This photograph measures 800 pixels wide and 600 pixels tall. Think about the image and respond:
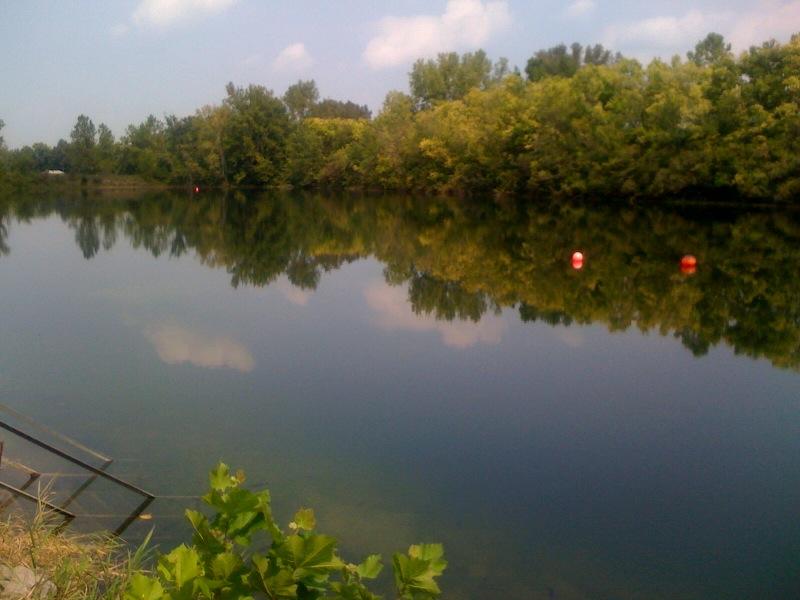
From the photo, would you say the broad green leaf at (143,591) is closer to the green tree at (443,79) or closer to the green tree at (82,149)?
the green tree at (443,79)

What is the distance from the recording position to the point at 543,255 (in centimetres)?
1772

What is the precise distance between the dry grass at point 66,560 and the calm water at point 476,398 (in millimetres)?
839

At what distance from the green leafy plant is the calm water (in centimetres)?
207

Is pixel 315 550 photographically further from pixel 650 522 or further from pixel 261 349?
pixel 261 349

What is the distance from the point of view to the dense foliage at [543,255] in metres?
11.6

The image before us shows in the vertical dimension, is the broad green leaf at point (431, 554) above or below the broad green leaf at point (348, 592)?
above

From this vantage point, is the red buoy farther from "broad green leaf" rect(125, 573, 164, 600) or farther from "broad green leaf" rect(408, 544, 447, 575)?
"broad green leaf" rect(125, 573, 164, 600)

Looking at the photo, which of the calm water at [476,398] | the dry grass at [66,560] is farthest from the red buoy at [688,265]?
the dry grass at [66,560]

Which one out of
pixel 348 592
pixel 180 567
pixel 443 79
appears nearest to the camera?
pixel 180 567

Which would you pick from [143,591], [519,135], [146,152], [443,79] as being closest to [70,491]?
[143,591]

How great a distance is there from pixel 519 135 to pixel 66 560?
3816 cm

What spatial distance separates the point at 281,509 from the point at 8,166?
65122mm

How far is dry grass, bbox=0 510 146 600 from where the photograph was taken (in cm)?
317

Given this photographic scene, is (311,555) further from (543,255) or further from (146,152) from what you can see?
(146,152)
